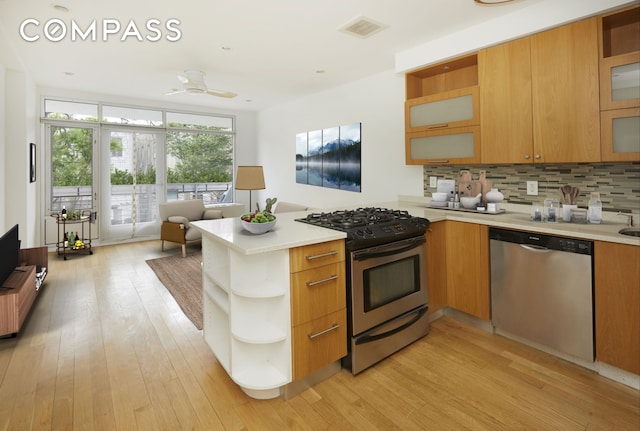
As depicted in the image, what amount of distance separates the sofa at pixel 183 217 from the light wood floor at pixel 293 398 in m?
2.53

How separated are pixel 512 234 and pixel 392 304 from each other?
1.05 m

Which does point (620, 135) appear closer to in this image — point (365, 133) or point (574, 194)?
point (574, 194)

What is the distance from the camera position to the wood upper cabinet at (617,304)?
6.47ft

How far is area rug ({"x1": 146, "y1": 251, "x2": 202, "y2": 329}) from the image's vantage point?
3.33m

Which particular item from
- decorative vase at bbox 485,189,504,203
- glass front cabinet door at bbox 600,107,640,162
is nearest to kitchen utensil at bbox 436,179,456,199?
decorative vase at bbox 485,189,504,203

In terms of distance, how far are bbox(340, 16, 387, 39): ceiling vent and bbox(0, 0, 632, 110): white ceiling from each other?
0.20 feet

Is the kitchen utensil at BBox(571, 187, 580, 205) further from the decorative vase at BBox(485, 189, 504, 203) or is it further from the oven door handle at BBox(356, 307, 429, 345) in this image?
the oven door handle at BBox(356, 307, 429, 345)

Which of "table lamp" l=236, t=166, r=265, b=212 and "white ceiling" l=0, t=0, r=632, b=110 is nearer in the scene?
"white ceiling" l=0, t=0, r=632, b=110

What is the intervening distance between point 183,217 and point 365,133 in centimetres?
334

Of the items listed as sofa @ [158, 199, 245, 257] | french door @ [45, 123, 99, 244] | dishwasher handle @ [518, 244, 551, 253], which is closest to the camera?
dishwasher handle @ [518, 244, 551, 253]

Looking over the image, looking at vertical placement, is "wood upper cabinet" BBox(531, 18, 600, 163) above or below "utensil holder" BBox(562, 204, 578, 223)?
above

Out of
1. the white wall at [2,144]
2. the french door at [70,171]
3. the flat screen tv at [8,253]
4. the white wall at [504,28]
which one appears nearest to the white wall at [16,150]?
the white wall at [2,144]

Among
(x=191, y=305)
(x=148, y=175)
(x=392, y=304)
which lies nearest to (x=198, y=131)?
(x=148, y=175)

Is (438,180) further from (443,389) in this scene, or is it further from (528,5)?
(443,389)
